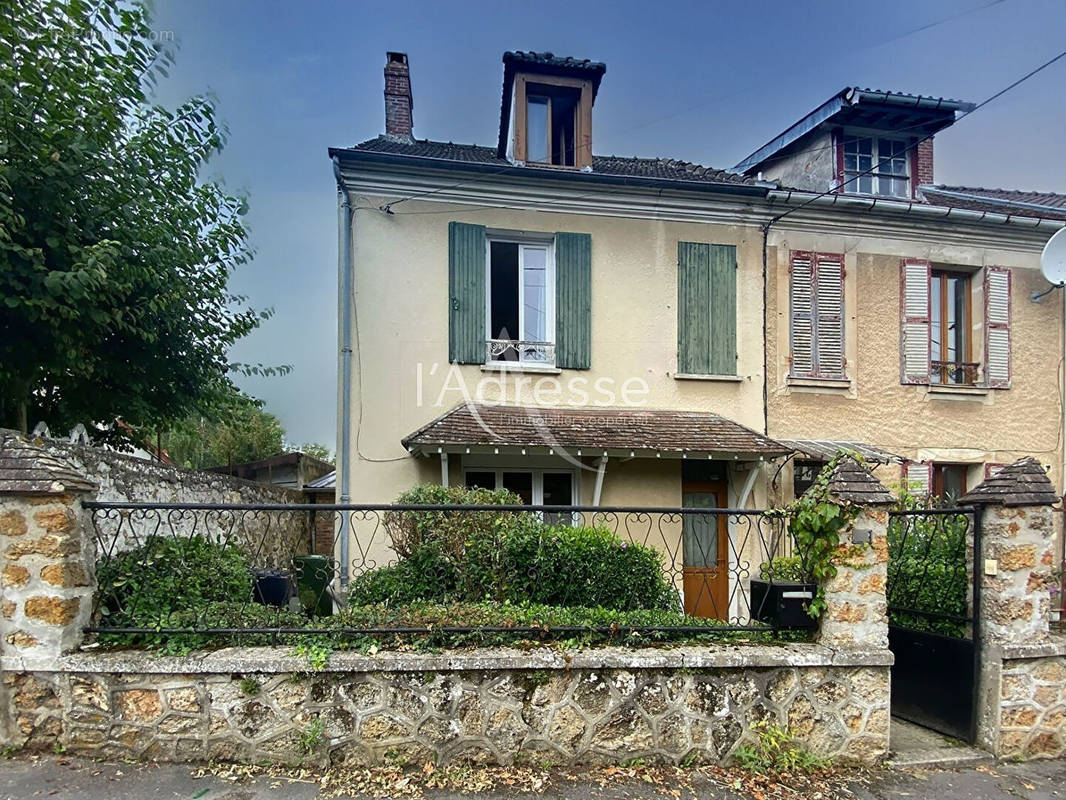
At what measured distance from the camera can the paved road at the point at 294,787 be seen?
301 cm

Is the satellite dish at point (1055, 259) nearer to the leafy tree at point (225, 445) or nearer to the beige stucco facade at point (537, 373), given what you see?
the beige stucco facade at point (537, 373)

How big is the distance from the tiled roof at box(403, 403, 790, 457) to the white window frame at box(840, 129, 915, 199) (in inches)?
164

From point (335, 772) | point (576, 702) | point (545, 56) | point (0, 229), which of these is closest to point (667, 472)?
point (576, 702)

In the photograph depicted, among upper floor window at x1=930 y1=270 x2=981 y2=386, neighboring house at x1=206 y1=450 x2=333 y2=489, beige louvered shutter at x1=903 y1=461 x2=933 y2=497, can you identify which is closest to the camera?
beige louvered shutter at x1=903 y1=461 x2=933 y2=497

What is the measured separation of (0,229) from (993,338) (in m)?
11.2

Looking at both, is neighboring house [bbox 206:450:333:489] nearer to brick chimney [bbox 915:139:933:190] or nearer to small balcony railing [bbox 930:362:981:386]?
small balcony railing [bbox 930:362:981:386]

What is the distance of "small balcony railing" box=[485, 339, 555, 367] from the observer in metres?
7.45

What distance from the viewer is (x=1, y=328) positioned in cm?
446

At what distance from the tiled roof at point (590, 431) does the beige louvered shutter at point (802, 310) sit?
1.51m

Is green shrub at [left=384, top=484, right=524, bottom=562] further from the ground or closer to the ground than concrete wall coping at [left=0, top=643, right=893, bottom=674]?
further from the ground

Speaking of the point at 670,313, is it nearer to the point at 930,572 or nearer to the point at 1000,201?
the point at 930,572

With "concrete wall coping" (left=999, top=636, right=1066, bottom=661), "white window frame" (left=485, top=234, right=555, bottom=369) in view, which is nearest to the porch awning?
"concrete wall coping" (left=999, top=636, right=1066, bottom=661)

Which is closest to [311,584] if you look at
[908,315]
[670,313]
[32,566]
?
[32,566]

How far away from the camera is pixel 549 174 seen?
23.9 ft
